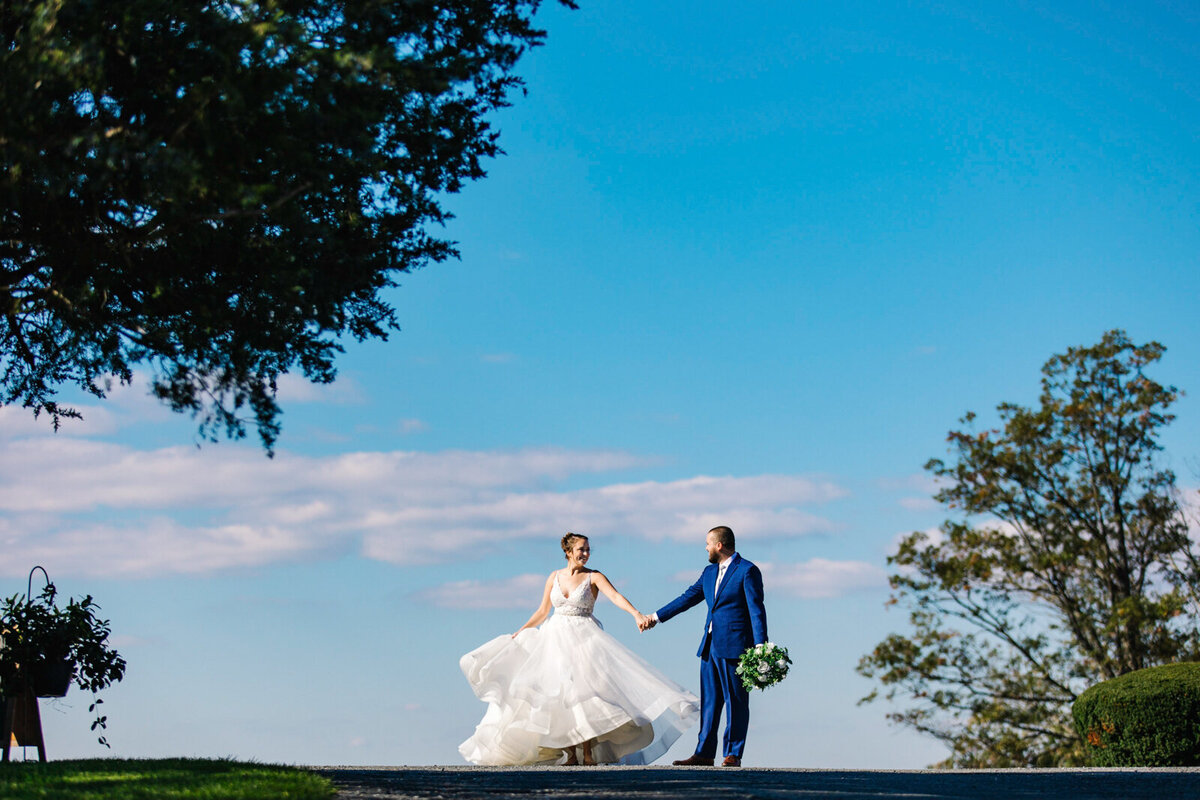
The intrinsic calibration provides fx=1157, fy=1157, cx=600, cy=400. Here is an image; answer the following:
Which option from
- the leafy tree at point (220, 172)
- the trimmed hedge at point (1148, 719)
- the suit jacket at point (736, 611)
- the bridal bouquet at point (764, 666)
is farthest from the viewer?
the trimmed hedge at point (1148, 719)

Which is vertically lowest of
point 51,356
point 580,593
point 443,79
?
point 580,593

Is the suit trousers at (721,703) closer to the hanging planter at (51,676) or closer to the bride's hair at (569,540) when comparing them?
the bride's hair at (569,540)


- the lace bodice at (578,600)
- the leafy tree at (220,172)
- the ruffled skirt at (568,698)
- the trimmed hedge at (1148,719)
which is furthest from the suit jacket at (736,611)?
the trimmed hedge at (1148,719)

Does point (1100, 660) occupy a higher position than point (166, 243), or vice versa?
point (166, 243)

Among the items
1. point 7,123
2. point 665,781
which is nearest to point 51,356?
point 7,123

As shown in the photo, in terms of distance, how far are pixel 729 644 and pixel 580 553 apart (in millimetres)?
1950

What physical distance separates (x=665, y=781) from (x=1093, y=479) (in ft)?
60.4

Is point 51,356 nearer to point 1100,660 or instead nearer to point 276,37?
point 276,37

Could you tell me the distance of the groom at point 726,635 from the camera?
12.5 m

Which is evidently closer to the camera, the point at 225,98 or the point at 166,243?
the point at 225,98

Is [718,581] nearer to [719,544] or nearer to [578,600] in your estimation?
[719,544]

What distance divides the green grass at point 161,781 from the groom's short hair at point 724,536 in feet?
17.3

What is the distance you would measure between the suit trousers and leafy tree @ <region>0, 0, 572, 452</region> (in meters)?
5.29

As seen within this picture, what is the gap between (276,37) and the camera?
323 inches
